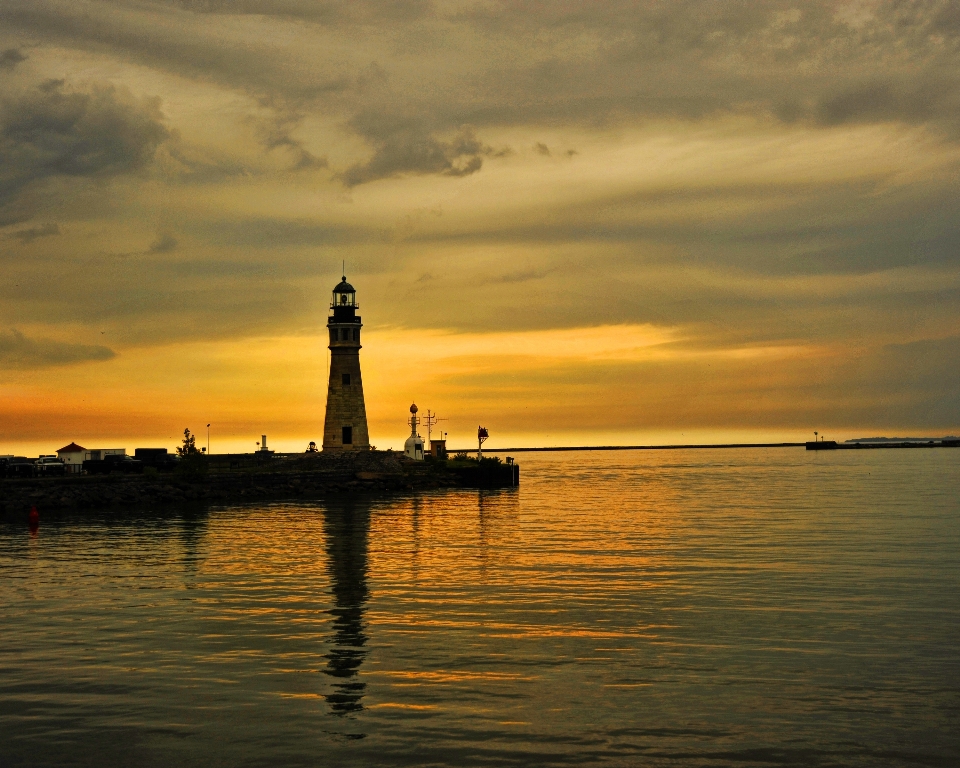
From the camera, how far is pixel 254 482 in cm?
9362

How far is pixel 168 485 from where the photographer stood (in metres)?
84.4

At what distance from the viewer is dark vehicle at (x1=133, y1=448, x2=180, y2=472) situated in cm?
9419

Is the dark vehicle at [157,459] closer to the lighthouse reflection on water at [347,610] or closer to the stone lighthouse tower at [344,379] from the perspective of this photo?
the stone lighthouse tower at [344,379]

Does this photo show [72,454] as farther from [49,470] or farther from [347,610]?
[347,610]

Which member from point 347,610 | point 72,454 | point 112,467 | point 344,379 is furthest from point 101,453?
point 347,610

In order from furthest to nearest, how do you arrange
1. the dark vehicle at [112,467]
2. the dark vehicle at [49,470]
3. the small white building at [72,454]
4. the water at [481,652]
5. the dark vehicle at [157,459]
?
the small white building at [72,454] < the dark vehicle at [157,459] < the dark vehicle at [112,467] < the dark vehicle at [49,470] < the water at [481,652]

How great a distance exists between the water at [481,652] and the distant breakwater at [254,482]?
1091 inches

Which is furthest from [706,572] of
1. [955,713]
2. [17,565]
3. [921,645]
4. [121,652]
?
[17,565]

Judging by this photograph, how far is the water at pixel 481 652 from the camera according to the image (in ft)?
53.7

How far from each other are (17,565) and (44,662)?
19.5 meters

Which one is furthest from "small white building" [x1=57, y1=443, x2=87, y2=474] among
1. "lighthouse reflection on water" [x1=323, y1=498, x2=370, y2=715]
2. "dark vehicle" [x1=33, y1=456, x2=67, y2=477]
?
"lighthouse reflection on water" [x1=323, y1=498, x2=370, y2=715]

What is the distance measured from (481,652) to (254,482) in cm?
7371

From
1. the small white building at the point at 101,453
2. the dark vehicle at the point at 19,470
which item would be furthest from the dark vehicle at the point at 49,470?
the small white building at the point at 101,453

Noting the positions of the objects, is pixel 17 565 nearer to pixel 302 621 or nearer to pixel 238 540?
pixel 238 540
